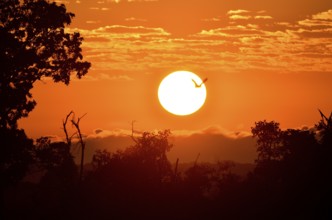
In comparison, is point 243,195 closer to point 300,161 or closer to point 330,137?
point 300,161

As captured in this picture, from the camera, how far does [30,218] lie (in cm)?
5597

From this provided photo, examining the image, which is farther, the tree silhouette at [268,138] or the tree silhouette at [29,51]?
the tree silhouette at [268,138]

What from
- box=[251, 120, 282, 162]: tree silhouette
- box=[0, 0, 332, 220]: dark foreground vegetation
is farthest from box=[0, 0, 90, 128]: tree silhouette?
box=[251, 120, 282, 162]: tree silhouette

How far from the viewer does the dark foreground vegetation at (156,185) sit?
47969mm

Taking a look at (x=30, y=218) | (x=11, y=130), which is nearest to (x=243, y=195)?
(x=30, y=218)

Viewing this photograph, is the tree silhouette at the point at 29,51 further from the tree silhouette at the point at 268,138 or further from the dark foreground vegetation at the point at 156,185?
the tree silhouette at the point at 268,138

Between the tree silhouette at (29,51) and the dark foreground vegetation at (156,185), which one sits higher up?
the tree silhouette at (29,51)

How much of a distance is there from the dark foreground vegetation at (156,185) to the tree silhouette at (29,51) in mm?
3244

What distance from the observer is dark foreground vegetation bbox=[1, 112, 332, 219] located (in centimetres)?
4797

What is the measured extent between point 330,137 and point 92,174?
25.9 m

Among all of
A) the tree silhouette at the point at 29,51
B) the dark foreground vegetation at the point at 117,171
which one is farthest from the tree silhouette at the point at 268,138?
the tree silhouette at the point at 29,51

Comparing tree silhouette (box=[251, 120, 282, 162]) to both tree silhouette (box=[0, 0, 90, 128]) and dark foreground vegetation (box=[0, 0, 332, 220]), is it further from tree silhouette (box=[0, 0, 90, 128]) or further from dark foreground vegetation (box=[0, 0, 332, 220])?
tree silhouette (box=[0, 0, 90, 128])

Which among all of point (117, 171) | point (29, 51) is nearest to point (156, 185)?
point (117, 171)

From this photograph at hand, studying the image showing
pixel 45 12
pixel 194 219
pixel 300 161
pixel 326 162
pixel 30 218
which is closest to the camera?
pixel 45 12
